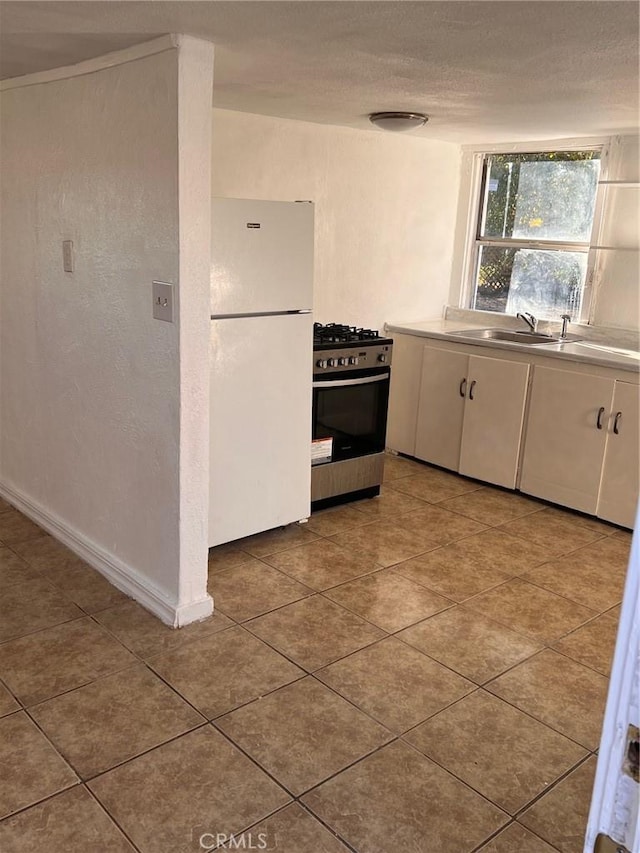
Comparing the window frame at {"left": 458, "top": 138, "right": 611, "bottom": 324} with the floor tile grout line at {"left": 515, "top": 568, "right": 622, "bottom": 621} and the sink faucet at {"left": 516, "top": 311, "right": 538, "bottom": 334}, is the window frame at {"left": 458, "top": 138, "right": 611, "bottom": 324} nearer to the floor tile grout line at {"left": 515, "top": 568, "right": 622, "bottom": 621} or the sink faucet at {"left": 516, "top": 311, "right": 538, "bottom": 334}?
the sink faucet at {"left": 516, "top": 311, "right": 538, "bottom": 334}

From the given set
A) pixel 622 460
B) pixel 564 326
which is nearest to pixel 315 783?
pixel 622 460

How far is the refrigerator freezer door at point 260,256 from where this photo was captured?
3.00m

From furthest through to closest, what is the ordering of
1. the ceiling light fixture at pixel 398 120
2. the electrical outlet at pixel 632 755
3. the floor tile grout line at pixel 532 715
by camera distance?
the ceiling light fixture at pixel 398 120 → the floor tile grout line at pixel 532 715 → the electrical outlet at pixel 632 755

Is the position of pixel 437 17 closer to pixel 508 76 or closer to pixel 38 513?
pixel 508 76

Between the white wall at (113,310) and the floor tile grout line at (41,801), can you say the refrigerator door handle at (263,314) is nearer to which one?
the white wall at (113,310)

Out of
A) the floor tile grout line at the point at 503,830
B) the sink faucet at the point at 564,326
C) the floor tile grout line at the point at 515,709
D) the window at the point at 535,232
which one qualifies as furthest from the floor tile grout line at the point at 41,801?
the window at the point at 535,232

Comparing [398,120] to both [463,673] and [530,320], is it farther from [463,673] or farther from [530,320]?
[463,673]

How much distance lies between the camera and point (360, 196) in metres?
4.50

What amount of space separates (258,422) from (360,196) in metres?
1.87

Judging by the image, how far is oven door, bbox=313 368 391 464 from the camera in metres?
3.79

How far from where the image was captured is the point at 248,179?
3943mm

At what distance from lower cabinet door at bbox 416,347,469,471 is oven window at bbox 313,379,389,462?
587 mm

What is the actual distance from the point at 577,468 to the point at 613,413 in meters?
0.36

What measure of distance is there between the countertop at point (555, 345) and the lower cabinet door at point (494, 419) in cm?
10
